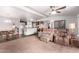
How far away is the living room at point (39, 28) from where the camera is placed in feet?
6.45

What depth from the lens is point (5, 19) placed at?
1.93m

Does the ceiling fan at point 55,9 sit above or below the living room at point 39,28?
above

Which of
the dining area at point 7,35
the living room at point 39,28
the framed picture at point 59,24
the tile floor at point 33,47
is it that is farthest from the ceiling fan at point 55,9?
the dining area at point 7,35

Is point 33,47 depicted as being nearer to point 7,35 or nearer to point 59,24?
point 7,35

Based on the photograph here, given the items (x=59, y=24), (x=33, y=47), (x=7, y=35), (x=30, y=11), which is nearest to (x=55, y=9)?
(x=59, y=24)

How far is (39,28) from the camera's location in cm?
205

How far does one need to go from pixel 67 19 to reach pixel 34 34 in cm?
62

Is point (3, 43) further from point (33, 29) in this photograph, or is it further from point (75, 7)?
point (75, 7)

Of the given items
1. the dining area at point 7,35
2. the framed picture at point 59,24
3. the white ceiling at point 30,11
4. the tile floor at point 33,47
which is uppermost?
the white ceiling at point 30,11

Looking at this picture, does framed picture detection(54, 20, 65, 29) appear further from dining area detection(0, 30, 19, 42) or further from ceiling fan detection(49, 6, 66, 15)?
dining area detection(0, 30, 19, 42)

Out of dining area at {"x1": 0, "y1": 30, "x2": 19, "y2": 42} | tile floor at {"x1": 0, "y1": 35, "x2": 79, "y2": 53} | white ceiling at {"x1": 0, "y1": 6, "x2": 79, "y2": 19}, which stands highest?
white ceiling at {"x1": 0, "y1": 6, "x2": 79, "y2": 19}

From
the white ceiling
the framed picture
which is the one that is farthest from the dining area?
the framed picture

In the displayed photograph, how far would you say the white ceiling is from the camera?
1966mm

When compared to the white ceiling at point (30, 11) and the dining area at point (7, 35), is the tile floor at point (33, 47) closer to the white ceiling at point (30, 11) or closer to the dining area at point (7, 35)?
the dining area at point (7, 35)
